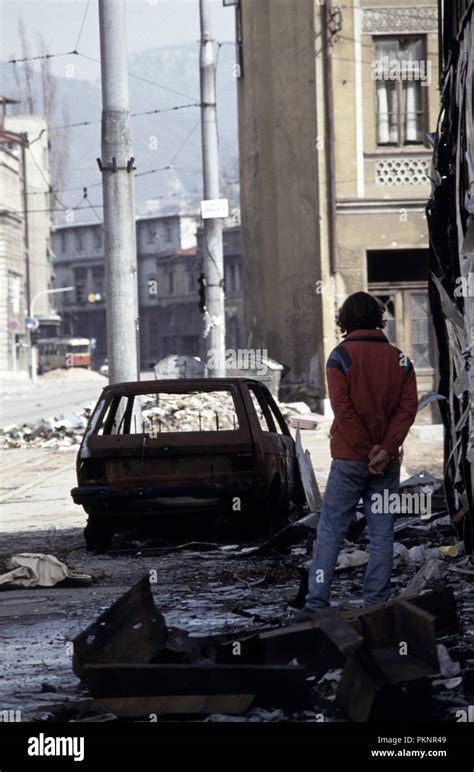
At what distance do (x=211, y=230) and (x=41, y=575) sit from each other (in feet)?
50.0

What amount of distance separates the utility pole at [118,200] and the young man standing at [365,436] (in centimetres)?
798

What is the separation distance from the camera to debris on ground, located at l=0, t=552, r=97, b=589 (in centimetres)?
942

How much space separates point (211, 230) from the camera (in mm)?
24094

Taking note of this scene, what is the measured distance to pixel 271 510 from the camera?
37.4 feet

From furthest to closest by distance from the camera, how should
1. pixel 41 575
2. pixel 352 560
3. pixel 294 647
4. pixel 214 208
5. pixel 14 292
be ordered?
pixel 14 292
pixel 214 208
pixel 352 560
pixel 41 575
pixel 294 647

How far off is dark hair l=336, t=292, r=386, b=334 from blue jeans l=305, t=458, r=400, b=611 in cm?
82

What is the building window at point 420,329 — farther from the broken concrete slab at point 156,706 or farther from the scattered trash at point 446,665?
the broken concrete slab at point 156,706

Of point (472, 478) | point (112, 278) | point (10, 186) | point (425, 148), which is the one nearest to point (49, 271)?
point (10, 186)

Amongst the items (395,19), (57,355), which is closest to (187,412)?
(395,19)

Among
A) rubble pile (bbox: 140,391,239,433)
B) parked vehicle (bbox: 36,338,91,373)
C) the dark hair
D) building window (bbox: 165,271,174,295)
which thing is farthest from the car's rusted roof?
building window (bbox: 165,271,174,295)

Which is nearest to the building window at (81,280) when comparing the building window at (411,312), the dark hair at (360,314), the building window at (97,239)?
the building window at (97,239)

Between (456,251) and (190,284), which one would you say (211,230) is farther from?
(190,284)

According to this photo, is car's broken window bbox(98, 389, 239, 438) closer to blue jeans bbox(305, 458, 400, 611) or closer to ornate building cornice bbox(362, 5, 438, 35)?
ornate building cornice bbox(362, 5, 438, 35)

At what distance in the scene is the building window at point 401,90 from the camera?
2652cm
